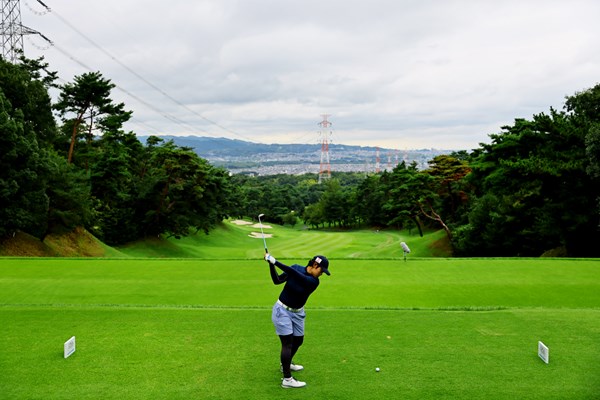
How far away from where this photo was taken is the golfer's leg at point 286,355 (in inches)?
251

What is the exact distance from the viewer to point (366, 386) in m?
6.38

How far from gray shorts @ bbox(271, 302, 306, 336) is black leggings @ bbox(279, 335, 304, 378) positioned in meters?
0.07

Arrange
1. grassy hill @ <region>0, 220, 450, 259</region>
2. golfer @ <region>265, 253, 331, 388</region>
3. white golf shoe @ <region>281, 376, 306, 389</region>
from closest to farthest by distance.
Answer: white golf shoe @ <region>281, 376, 306, 389</region>, golfer @ <region>265, 253, 331, 388</region>, grassy hill @ <region>0, 220, 450, 259</region>

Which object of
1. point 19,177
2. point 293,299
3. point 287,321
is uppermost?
point 19,177

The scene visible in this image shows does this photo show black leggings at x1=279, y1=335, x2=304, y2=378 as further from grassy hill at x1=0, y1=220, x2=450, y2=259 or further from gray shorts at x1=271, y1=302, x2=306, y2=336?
grassy hill at x1=0, y1=220, x2=450, y2=259

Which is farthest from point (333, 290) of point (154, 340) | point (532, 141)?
point (532, 141)

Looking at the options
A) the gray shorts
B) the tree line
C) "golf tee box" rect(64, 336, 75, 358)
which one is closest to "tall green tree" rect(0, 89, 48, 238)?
the tree line

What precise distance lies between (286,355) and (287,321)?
0.44 meters

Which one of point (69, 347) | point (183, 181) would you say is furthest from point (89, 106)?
point (69, 347)

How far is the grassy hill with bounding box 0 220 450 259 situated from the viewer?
31.3 metres

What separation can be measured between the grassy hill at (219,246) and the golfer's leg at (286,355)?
12.4 meters

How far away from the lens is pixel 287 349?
21.6 feet

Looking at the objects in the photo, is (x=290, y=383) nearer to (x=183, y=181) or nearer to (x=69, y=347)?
(x=69, y=347)

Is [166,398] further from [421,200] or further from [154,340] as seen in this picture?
[421,200]
